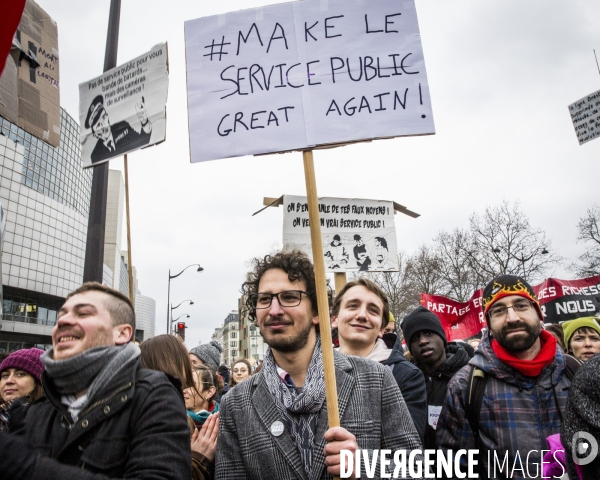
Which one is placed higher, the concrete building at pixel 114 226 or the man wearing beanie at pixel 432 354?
the concrete building at pixel 114 226

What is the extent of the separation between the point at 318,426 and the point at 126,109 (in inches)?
136

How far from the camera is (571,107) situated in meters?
5.73

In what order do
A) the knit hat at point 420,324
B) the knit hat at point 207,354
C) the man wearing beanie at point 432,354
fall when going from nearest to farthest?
the man wearing beanie at point 432,354, the knit hat at point 420,324, the knit hat at point 207,354

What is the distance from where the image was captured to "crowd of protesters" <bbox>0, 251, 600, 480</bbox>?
1743mm

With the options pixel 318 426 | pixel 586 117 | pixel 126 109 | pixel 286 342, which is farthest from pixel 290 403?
pixel 586 117

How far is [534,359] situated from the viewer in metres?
2.64

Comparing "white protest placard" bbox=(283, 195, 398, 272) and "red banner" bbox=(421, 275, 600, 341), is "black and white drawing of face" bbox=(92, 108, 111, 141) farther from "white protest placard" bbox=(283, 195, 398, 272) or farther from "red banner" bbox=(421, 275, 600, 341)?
"red banner" bbox=(421, 275, 600, 341)

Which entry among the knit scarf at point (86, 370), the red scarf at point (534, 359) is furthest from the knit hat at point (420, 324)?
the knit scarf at point (86, 370)

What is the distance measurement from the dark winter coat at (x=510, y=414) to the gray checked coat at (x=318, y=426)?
70 cm

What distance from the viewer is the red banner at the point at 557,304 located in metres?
7.88

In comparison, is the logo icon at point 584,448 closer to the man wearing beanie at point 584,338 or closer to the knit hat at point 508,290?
the knit hat at point 508,290

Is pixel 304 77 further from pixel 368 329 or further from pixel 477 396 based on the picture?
pixel 477 396

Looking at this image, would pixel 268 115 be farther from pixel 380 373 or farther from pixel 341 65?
pixel 380 373

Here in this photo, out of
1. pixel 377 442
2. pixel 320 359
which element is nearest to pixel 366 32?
pixel 320 359
